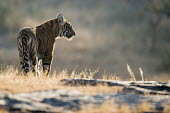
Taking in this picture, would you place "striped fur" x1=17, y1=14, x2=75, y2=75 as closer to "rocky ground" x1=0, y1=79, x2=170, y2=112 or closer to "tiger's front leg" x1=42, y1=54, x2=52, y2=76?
"tiger's front leg" x1=42, y1=54, x2=52, y2=76

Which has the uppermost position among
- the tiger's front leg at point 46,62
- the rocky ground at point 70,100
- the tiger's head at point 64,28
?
the tiger's head at point 64,28

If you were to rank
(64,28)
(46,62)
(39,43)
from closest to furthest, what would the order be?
1. (39,43)
2. (46,62)
3. (64,28)

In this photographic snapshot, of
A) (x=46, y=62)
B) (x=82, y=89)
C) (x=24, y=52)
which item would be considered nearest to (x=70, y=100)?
(x=82, y=89)

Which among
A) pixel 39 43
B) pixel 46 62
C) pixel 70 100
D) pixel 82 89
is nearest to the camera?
pixel 70 100

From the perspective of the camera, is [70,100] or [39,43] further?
[39,43]

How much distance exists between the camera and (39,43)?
14.2 m

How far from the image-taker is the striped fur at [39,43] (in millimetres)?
13555

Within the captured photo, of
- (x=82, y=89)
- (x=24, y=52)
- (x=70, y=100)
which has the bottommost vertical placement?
(x=70, y=100)

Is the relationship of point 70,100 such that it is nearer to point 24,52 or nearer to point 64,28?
point 24,52

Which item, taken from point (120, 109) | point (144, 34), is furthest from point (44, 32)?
point (144, 34)

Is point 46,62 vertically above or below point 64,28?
below

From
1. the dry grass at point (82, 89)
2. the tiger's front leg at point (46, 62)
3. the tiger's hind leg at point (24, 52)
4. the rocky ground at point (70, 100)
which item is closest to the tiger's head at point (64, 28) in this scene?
the tiger's front leg at point (46, 62)

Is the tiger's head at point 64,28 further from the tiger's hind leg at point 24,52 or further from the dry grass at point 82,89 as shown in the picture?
the dry grass at point 82,89

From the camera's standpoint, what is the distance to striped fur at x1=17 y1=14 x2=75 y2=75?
534 inches
